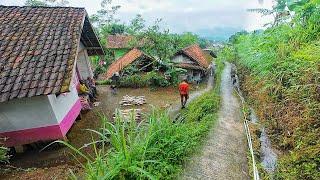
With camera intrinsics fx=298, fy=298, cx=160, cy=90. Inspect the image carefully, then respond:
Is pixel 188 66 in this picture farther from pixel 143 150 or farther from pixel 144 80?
pixel 143 150

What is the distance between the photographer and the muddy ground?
24.8 feet

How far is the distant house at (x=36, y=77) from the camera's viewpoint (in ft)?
27.7

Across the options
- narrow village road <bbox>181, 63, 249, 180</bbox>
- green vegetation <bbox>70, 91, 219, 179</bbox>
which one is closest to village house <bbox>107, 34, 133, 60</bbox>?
narrow village road <bbox>181, 63, 249, 180</bbox>

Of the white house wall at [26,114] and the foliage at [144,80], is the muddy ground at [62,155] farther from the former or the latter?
the foliage at [144,80]

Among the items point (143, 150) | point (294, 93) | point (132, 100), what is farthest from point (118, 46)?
point (143, 150)

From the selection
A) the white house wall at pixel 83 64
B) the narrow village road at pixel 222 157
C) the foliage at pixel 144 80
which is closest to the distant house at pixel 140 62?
the foliage at pixel 144 80

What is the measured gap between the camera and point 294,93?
9266 mm

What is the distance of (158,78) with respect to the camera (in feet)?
62.5

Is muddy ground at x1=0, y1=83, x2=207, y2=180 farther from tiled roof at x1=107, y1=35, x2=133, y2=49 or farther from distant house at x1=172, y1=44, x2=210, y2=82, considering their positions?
tiled roof at x1=107, y1=35, x2=133, y2=49

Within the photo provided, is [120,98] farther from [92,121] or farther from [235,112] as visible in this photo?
[235,112]

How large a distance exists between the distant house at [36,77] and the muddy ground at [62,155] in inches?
18.2

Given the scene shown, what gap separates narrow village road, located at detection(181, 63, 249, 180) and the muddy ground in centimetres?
201

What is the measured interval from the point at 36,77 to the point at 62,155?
8.12 feet

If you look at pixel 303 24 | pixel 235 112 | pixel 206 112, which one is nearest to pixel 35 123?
pixel 206 112
